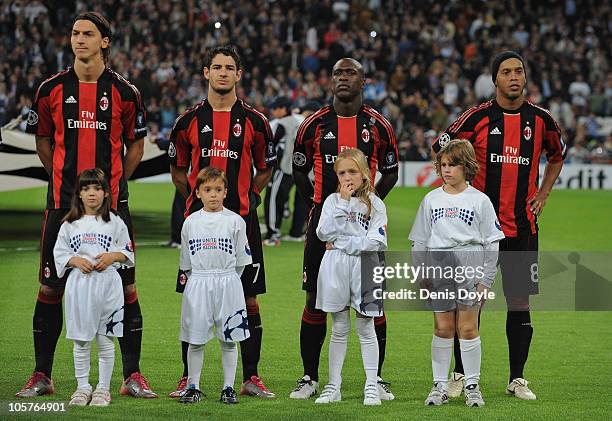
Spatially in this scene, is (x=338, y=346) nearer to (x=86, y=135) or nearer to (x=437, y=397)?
(x=437, y=397)

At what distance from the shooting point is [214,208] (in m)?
6.94

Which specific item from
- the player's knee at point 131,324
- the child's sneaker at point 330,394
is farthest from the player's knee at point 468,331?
the player's knee at point 131,324

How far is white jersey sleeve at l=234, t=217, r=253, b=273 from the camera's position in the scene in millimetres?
6922

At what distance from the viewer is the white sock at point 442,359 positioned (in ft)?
22.8

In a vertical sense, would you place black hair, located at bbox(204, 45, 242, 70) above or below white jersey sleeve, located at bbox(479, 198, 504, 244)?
above

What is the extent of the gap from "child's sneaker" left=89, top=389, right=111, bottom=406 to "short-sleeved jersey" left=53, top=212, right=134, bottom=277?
2.34 ft

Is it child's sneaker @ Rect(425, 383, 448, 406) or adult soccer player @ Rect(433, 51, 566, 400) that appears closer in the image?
child's sneaker @ Rect(425, 383, 448, 406)

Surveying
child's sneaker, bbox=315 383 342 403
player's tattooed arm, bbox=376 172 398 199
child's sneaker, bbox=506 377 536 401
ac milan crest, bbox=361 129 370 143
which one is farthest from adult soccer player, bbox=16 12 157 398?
child's sneaker, bbox=506 377 536 401

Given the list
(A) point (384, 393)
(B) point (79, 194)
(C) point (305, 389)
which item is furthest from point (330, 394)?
(B) point (79, 194)

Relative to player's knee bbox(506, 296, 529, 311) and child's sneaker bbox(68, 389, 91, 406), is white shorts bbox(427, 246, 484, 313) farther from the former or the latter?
child's sneaker bbox(68, 389, 91, 406)

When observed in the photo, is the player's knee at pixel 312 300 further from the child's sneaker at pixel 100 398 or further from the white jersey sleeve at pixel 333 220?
the child's sneaker at pixel 100 398

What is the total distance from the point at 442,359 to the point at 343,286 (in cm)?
74

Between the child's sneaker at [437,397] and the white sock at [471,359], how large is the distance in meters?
0.15

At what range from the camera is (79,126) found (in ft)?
23.0
